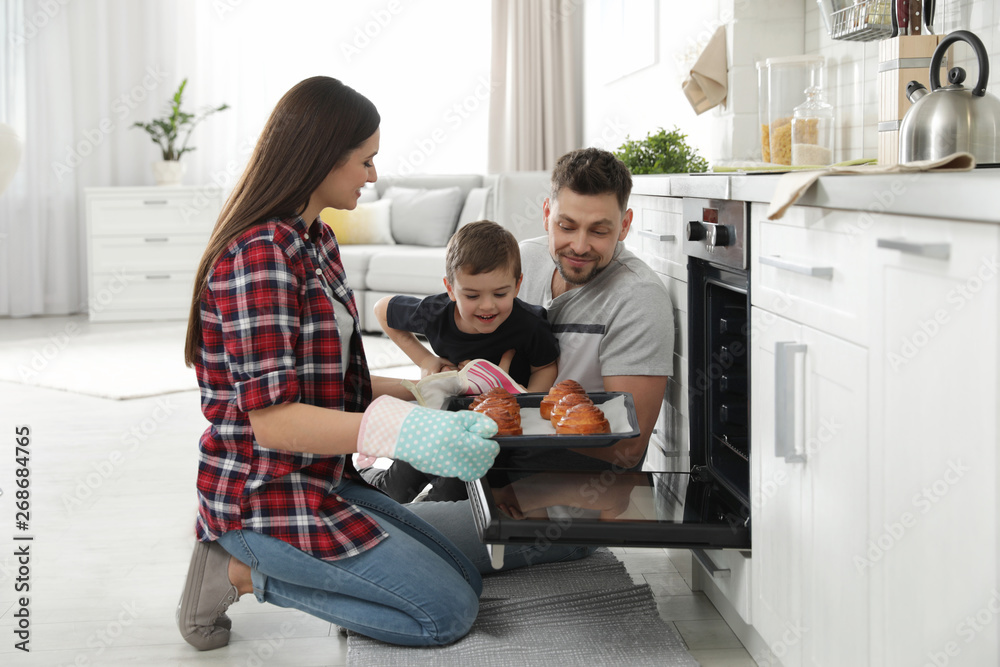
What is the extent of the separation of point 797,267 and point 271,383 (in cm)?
84

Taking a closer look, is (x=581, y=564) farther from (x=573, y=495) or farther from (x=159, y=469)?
(x=159, y=469)

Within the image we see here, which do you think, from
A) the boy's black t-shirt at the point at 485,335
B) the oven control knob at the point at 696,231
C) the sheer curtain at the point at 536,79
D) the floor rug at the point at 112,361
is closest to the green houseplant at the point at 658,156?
the boy's black t-shirt at the point at 485,335

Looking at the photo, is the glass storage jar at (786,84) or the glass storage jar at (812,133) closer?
the glass storage jar at (812,133)

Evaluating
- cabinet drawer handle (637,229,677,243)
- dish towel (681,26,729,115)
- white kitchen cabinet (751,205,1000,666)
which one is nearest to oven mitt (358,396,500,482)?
white kitchen cabinet (751,205,1000,666)

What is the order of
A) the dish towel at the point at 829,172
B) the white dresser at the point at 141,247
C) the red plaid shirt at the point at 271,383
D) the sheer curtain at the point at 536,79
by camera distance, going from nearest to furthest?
the dish towel at the point at 829,172 → the red plaid shirt at the point at 271,383 → the white dresser at the point at 141,247 → the sheer curtain at the point at 536,79

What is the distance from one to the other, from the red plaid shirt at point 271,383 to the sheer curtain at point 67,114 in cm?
548

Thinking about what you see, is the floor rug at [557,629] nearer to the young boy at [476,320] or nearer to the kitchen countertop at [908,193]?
the young boy at [476,320]

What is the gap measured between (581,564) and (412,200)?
4202 mm

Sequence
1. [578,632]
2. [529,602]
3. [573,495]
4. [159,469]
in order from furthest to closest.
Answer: [159,469] < [529,602] < [578,632] < [573,495]

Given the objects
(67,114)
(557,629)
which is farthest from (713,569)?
(67,114)

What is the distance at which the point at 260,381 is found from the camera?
1.50 meters

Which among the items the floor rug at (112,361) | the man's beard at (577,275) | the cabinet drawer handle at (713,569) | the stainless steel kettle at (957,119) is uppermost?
the stainless steel kettle at (957,119)

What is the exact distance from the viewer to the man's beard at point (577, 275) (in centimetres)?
207

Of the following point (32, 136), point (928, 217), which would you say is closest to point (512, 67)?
point (32, 136)
